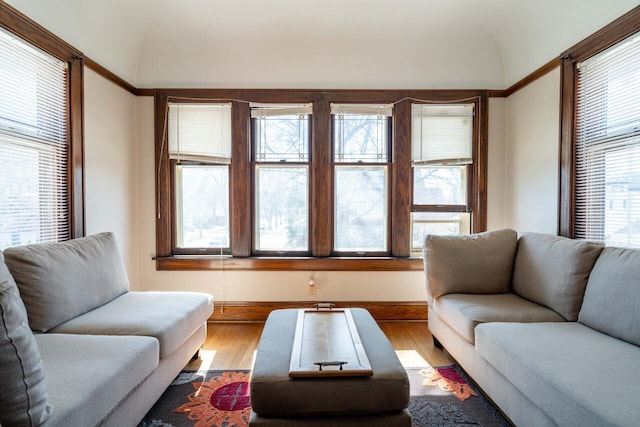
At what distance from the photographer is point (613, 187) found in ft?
7.38

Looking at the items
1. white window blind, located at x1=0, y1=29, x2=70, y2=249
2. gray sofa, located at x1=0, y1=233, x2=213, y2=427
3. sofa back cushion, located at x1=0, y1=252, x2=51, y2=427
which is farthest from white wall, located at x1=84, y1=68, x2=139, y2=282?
sofa back cushion, located at x1=0, y1=252, x2=51, y2=427

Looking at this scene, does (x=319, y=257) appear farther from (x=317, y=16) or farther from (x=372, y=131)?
(x=317, y=16)

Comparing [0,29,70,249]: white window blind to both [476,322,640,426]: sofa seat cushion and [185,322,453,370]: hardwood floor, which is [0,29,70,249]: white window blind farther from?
[476,322,640,426]: sofa seat cushion

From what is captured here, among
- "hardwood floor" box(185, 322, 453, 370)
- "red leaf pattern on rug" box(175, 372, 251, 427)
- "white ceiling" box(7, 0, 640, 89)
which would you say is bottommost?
"red leaf pattern on rug" box(175, 372, 251, 427)

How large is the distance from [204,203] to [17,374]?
246cm

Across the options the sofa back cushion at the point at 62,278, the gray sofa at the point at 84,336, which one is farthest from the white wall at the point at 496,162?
the sofa back cushion at the point at 62,278

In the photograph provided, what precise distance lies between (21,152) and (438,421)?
2.93m

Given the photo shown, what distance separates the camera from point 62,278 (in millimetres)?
1936

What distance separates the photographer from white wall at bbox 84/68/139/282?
273 centimetres

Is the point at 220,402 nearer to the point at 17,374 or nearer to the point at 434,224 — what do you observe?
the point at 17,374

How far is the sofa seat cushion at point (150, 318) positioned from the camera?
186 cm

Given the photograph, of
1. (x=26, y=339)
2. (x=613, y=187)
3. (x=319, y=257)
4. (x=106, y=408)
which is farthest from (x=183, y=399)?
(x=613, y=187)

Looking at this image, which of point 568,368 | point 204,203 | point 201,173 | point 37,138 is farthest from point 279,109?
point 568,368

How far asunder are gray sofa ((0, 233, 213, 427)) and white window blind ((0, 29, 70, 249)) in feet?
0.96
